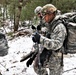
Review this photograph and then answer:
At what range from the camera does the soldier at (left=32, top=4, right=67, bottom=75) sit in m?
4.01

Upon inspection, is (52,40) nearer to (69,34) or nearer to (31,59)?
(69,34)

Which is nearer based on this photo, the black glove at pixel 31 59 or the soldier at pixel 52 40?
the soldier at pixel 52 40

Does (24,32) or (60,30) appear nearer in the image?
(60,30)

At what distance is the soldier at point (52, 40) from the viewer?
401 centimetres

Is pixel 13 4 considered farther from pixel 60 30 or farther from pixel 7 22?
pixel 60 30

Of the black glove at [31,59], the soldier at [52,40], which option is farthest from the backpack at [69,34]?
the black glove at [31,59]

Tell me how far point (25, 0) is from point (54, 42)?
1476 centimetres

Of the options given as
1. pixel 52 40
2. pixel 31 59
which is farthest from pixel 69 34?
pixel 31 59

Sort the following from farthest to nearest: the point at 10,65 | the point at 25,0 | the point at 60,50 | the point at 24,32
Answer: the point at 25,0, the point at 24,32, the point at 10,65, the point at 60,50

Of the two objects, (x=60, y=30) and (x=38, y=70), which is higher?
(x=60, y=30)

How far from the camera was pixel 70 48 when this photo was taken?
4.23 m

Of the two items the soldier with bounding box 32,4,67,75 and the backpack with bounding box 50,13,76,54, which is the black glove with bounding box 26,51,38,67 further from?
the backpack with bounding box 50,13,76,54

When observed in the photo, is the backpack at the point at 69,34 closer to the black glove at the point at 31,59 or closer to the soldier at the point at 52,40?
the soldier at the point at 52,40

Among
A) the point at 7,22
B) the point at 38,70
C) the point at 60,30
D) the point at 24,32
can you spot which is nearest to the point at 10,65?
the point at 38,70
